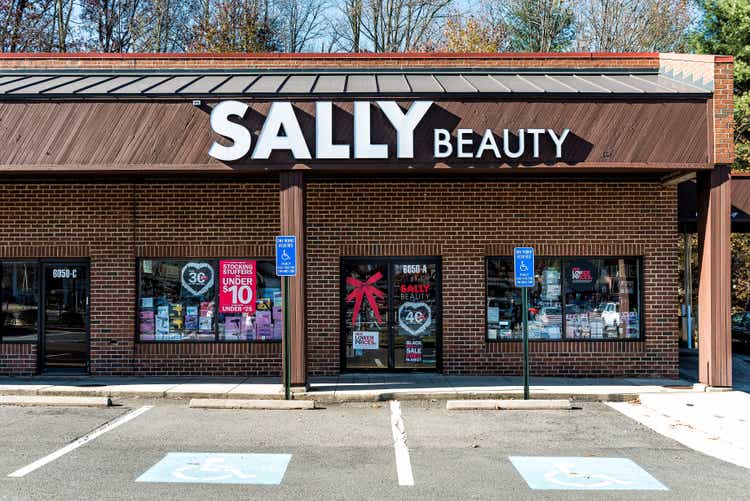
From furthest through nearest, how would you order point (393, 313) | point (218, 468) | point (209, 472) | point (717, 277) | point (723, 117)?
1. point (393, 313)
2. point (717, 277)
3. point (723, 117)
4. point (218, 468)
5. point (209, 472)

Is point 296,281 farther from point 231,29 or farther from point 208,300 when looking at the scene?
point 231,29

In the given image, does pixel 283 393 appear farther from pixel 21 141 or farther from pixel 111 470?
pixel 21 141

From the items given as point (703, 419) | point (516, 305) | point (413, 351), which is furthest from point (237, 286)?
point (703, 419)

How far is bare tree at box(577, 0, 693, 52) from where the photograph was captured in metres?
35.0

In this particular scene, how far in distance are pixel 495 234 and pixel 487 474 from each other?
7550 millimetres

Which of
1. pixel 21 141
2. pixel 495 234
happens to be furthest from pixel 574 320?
pixel 21 141

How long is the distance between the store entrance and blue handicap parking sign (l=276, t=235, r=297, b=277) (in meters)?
2.97

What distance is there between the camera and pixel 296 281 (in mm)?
12766

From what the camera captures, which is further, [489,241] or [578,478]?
Result: [489,241]

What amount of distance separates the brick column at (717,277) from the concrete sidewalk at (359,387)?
79 cm

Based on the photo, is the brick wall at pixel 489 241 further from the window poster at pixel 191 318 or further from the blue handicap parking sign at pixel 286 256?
the blue handicap parking sign at pixel 286 256

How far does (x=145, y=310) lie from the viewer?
1512 centimetres

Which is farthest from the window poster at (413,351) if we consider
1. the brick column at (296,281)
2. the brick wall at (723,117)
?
the brick wall at (723,117)

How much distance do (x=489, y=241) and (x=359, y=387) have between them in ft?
13.5
